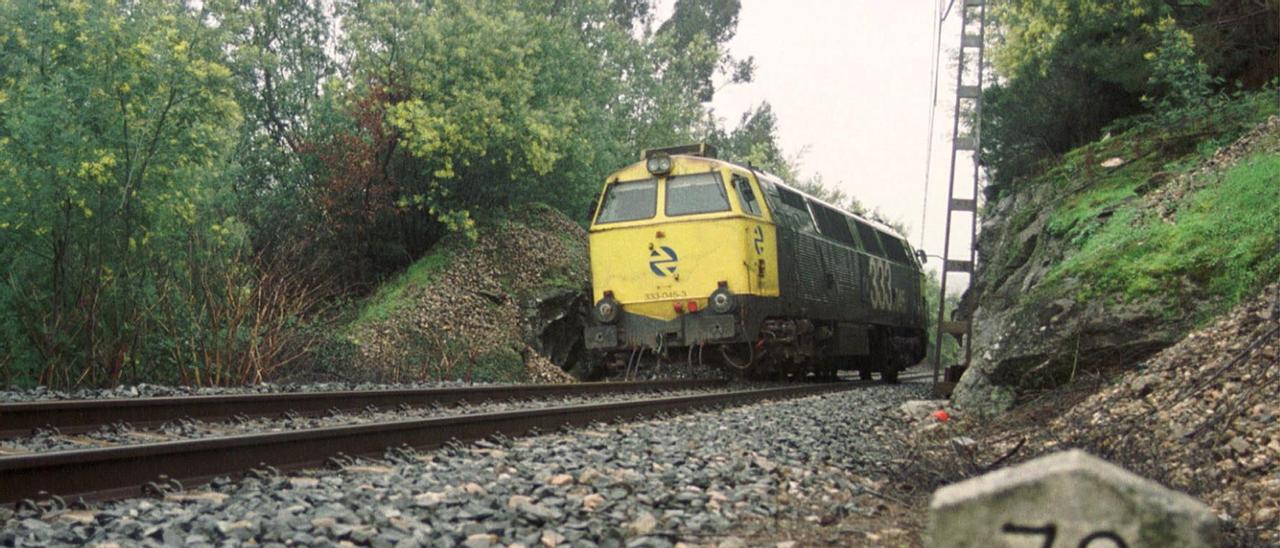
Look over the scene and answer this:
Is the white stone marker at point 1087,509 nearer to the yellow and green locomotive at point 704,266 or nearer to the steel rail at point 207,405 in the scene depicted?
the steel rail at point 207,405

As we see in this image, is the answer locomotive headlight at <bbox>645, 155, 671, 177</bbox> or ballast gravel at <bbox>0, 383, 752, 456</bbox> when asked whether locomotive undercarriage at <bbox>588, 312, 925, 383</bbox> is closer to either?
locomotive headlight at <bbox>645, 155, 671, 177</bbox>

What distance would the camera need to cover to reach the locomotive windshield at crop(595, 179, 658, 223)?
1441cm

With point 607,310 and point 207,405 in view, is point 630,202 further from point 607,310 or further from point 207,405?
point 207,405

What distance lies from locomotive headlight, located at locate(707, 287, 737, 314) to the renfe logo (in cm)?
75

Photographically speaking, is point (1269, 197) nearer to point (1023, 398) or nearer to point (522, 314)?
point (1023, 398)

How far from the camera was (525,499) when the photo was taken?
4.57 meters

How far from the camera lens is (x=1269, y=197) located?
819 cm

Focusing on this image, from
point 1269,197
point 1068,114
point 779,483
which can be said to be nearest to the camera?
point 779,483

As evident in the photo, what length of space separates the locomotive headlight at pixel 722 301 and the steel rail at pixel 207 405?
2.93m

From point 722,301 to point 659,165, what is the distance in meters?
2.21

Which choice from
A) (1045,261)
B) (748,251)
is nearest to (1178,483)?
(1045,261)

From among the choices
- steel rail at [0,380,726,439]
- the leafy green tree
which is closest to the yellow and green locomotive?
steel rail at [0,380,726,439]

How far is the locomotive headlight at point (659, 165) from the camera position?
47.1 ft

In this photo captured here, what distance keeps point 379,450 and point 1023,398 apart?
17.3 feet
